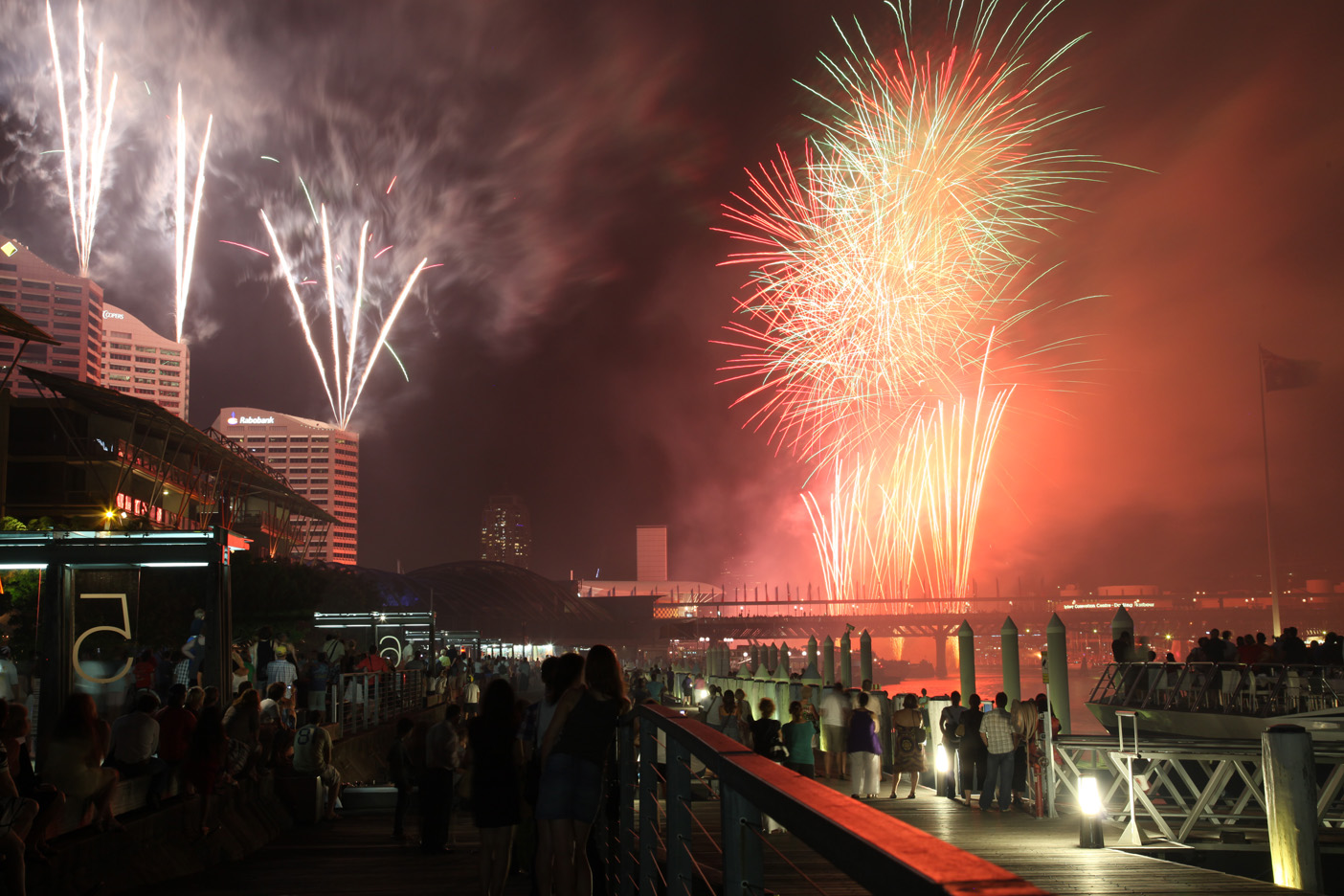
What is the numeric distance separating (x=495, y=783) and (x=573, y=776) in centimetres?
118

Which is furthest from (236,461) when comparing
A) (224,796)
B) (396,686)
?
(224,796)

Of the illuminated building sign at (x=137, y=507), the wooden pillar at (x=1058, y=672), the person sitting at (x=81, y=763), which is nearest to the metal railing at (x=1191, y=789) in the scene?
the wooden pillar at (x=1058, y=672)

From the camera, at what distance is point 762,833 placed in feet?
9.64

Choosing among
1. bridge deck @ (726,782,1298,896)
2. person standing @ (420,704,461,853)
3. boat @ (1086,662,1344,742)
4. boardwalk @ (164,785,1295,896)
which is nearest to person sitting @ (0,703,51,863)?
boardwalk @ (164,785,1295,896)

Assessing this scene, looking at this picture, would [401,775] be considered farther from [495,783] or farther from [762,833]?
[762,833]

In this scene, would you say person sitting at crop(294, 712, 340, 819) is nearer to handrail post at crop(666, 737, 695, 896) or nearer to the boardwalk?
the boardwalk

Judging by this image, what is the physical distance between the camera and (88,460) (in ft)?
171

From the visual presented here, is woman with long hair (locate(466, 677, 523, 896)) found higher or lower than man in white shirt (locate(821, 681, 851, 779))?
higher

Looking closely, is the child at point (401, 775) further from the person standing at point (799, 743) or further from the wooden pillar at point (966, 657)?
the wooden pillar at point (966, 657)

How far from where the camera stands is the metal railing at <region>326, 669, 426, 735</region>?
19.6 metres

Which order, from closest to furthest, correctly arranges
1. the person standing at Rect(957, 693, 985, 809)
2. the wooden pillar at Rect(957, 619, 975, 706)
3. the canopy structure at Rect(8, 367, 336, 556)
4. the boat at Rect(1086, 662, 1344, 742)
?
the person standing at Rect(957, 693, 985, 809) < the boat at Rect(1086, 662, 1344, 742) < the wooden pillar at Rect(957, 619, 975, 706) < the canopy structure at Rect(8, 367, 336, 556)

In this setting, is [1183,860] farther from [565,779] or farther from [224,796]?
[224,796]

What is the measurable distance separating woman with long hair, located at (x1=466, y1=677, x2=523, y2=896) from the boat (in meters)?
12.8

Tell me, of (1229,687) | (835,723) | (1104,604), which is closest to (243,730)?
(835,723)
